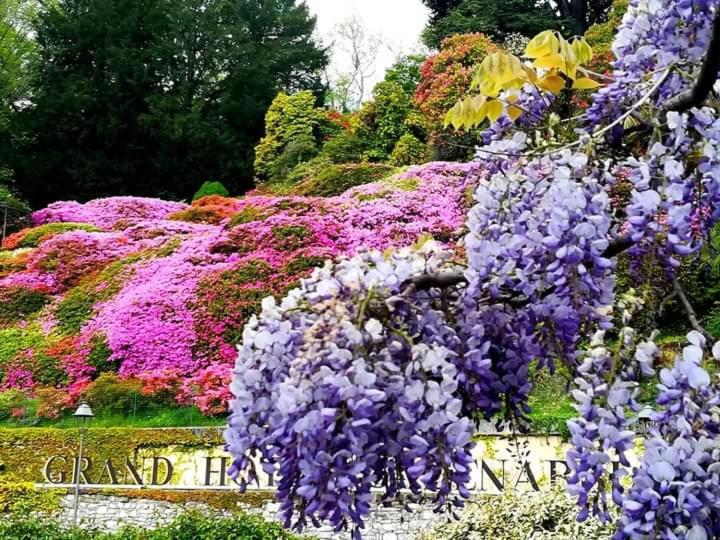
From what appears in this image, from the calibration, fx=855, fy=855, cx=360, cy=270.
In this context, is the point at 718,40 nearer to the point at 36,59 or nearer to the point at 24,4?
the point at 36,59

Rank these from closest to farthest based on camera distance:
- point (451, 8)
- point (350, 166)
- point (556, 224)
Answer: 1. point (556, 224)
2. point (350, 166)
3. point (451, 8)

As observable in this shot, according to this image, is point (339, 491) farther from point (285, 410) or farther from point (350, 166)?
point (350, 166)

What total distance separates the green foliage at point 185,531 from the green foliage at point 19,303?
7.05 metres

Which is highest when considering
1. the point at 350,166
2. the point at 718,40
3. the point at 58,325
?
the point at 350,166

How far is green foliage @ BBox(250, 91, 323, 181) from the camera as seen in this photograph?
62.1 feet

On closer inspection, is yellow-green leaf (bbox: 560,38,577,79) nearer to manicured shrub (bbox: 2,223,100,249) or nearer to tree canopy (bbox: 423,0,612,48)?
manicured shrub (bbox: 2,223,100,249)

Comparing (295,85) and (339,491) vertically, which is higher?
(295,85)

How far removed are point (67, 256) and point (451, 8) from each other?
12.1 meters

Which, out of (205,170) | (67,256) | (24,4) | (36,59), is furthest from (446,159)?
(24,4)

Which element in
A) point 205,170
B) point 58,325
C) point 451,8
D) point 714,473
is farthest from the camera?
point 205,170

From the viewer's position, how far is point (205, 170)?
22844 mm

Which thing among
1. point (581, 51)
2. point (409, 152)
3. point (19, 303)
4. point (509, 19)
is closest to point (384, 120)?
point (409, 152)

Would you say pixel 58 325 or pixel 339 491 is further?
pixel 58 325

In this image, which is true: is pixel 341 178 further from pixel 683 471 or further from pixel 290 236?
pixel 683 471
